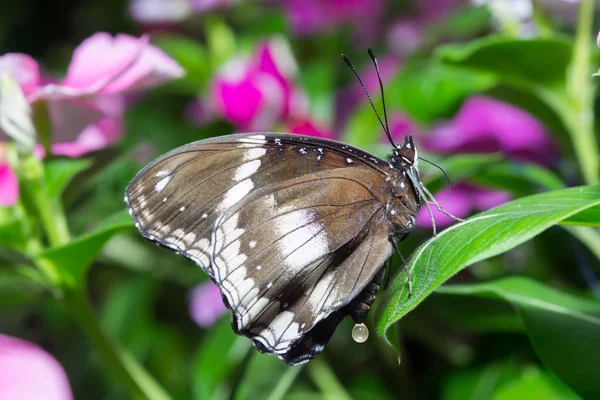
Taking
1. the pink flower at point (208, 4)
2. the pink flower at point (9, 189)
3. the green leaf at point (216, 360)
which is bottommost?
the green leaf at point (216, 360)

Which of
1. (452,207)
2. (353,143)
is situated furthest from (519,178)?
(353,143)

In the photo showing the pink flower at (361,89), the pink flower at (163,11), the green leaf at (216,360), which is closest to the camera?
the green leaf at (216,360)

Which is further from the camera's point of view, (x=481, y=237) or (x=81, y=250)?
(x=81, y=250)

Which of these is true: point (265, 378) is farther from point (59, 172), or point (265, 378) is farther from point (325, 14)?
point (325, 14)

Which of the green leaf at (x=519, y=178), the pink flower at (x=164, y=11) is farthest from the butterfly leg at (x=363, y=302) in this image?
the pink flower at (x=164, y=11)

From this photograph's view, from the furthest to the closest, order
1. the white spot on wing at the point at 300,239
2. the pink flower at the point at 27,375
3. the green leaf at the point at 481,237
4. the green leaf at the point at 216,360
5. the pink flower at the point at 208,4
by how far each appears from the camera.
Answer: the pink flower at the point at 208,4
the green leaf at the point at 216,360
the white spot on wing at the point at 300,239
the pink flower at the point at 27,375
the green leaf at the point at 481,237

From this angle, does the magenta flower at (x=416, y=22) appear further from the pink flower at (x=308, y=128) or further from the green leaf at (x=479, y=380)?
the green leaf at (x=479, y=380)

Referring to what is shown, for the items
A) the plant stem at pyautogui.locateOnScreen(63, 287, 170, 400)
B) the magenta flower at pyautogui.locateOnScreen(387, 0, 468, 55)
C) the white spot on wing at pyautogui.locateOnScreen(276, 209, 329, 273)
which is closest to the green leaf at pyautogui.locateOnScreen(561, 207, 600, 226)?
the white spot on wing at pyautogui.locateOnScreen(276, 209, 329, 273)
